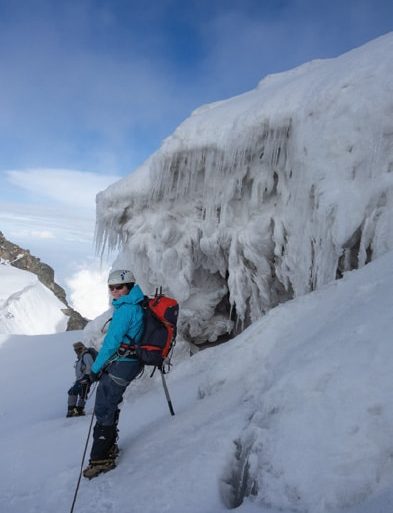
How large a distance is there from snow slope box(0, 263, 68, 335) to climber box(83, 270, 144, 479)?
95.8 feet

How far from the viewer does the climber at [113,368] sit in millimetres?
4312

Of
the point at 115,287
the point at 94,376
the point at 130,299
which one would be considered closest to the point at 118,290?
the point at 115,287

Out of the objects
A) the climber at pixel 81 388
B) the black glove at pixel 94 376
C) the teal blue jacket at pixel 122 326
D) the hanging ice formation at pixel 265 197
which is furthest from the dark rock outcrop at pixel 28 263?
the teal blue jacket at pixel 122 326

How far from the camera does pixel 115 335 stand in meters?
4.32

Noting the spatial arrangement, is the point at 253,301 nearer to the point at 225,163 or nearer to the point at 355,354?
the point at 225,163

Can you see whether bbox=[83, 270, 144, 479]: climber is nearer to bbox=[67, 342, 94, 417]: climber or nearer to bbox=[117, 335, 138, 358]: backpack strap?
bbox=[117, 335, 138, 358]: backpack strap

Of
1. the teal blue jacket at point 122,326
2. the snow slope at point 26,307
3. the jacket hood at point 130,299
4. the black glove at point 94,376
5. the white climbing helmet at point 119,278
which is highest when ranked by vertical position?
the white climbing helmet at point 119,278

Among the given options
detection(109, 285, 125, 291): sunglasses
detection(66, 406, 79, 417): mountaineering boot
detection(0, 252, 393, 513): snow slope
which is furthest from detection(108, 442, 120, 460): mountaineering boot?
detection(66, 406, 79, 417): mountaineering boot

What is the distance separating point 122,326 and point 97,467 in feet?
4.79

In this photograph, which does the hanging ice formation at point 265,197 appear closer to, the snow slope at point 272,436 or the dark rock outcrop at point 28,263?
the snow slope at point 272,436

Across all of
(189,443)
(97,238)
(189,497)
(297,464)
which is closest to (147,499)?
(189,497)

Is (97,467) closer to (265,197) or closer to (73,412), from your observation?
(73,412)

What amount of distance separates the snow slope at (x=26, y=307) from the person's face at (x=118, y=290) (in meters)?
29.2

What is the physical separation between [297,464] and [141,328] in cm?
229
